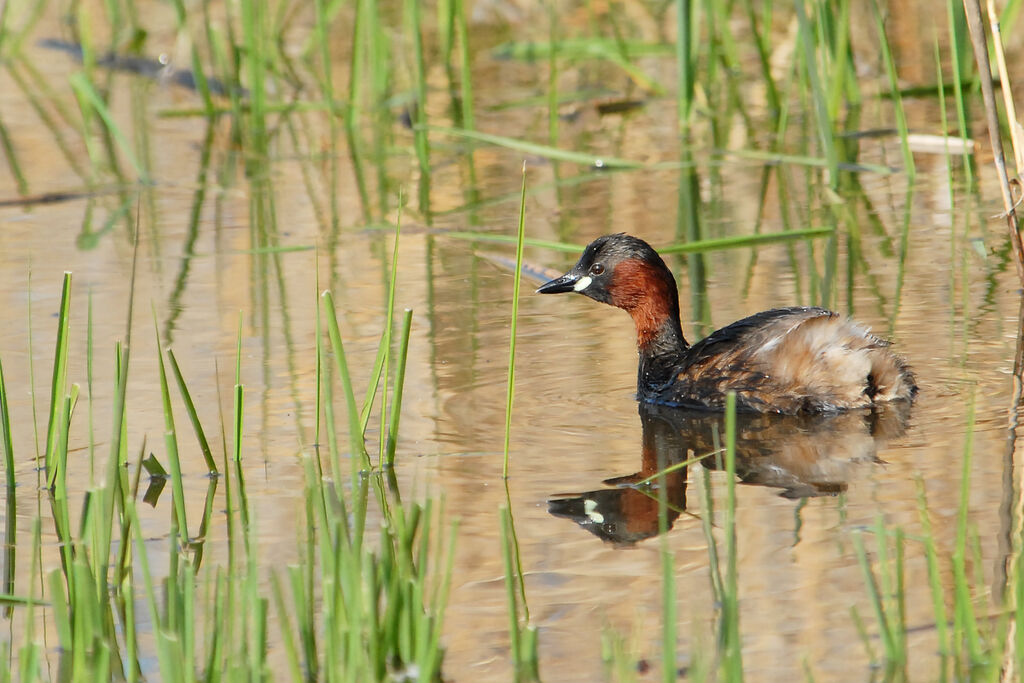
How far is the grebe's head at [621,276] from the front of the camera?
589 centimetres

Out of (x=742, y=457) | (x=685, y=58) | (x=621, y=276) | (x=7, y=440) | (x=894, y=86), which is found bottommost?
(x=742, y=457)

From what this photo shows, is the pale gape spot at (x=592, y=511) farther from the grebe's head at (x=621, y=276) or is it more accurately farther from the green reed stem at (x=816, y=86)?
the green reed stem at (x=816, y=86)

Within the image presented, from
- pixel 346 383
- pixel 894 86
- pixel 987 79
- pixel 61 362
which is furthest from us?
pixel 894 86

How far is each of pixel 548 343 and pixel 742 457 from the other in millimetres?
1335

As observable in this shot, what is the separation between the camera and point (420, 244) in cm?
739

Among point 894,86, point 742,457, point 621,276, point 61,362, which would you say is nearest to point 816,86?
point 894,86

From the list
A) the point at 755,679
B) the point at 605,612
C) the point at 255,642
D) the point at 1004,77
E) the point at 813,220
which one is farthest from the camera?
the point at 813,220

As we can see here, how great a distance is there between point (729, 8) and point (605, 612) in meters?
5.58

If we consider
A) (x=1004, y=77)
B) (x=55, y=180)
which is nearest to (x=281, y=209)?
(x=55, y=180)

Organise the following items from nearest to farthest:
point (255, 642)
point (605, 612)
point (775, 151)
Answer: point (255, 642)
point (605, 612)
point (775, 151)

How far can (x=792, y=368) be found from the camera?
5305mm

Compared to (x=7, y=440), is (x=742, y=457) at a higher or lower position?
lower

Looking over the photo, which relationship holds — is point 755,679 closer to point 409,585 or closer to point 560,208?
point 409,585

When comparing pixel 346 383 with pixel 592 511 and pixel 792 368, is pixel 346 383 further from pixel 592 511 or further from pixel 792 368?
pixel 792 368
